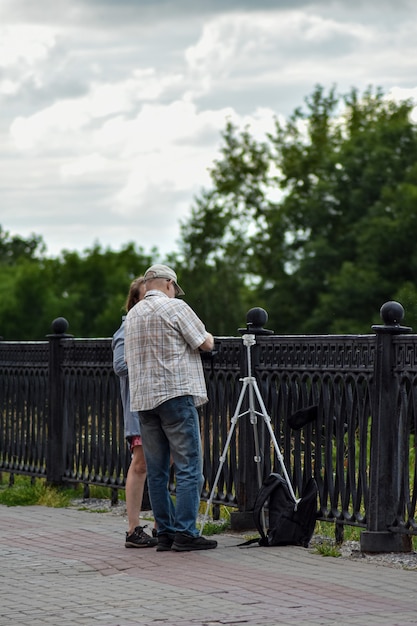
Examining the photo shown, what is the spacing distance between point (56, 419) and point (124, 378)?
2.70 m

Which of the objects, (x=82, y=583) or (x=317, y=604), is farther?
(x=82, y=583)

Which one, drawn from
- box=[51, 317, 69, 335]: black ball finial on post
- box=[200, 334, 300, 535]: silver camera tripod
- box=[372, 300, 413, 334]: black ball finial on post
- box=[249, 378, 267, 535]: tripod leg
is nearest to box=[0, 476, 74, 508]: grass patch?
box=[51, 317, 69, 335]: black ball finial on post

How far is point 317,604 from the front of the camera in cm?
653

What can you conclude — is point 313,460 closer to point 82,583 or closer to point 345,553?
point 345,553

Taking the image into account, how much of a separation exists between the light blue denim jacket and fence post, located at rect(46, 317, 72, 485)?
2.61 m

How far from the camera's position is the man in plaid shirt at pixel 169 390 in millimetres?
8562

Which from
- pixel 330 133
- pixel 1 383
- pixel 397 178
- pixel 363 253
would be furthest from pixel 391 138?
pixel 1 383

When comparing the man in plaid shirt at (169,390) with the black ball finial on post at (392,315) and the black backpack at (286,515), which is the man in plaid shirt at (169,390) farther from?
the black ball finial on post at (392,315)

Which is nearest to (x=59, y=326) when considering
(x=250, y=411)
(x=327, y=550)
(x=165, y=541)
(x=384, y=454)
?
(x=250, y=411)

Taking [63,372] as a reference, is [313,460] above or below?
below

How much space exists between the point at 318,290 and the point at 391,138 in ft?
20.8

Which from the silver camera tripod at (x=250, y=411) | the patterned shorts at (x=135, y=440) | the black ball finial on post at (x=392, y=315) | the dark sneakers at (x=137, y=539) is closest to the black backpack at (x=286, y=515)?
the silver camera tripod at (x=250, y=411)

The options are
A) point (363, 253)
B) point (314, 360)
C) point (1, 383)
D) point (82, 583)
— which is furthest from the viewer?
point (363, 253)

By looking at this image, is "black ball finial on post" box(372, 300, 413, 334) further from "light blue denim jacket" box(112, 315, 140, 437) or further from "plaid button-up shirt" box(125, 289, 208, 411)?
"light blue denim jacket" box(112, 315, 140, 437)
